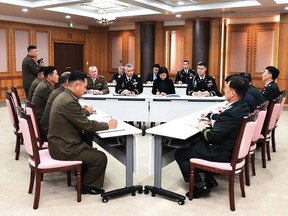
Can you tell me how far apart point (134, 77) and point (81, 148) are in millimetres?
3695

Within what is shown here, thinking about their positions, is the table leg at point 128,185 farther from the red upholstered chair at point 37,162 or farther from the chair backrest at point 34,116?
the chair backrest at point 34,116

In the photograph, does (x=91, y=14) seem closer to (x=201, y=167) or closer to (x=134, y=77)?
(x=134, y=77)

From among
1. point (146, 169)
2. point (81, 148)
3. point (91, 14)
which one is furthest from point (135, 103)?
point (91, 14)

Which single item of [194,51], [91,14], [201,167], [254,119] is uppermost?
[91,14]

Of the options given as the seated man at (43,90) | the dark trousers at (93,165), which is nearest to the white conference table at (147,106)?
the seated man at (43,90)

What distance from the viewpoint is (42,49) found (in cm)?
1221

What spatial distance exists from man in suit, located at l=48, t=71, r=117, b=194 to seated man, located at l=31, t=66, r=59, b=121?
106 centimetres

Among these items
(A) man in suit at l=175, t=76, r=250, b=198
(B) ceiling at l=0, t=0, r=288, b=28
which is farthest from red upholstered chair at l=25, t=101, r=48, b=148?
(B) ceiling at l=0, t=0, r=288, b=28

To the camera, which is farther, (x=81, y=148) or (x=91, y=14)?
(x=91, y=14)

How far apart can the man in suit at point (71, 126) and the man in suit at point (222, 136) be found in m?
0.90

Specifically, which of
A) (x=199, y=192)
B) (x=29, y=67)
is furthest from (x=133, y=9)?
(x=199, y=192)

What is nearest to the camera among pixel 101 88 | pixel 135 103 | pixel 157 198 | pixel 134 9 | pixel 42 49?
pixel 157 198

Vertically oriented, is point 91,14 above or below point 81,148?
above

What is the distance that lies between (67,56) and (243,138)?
36.5 feet
